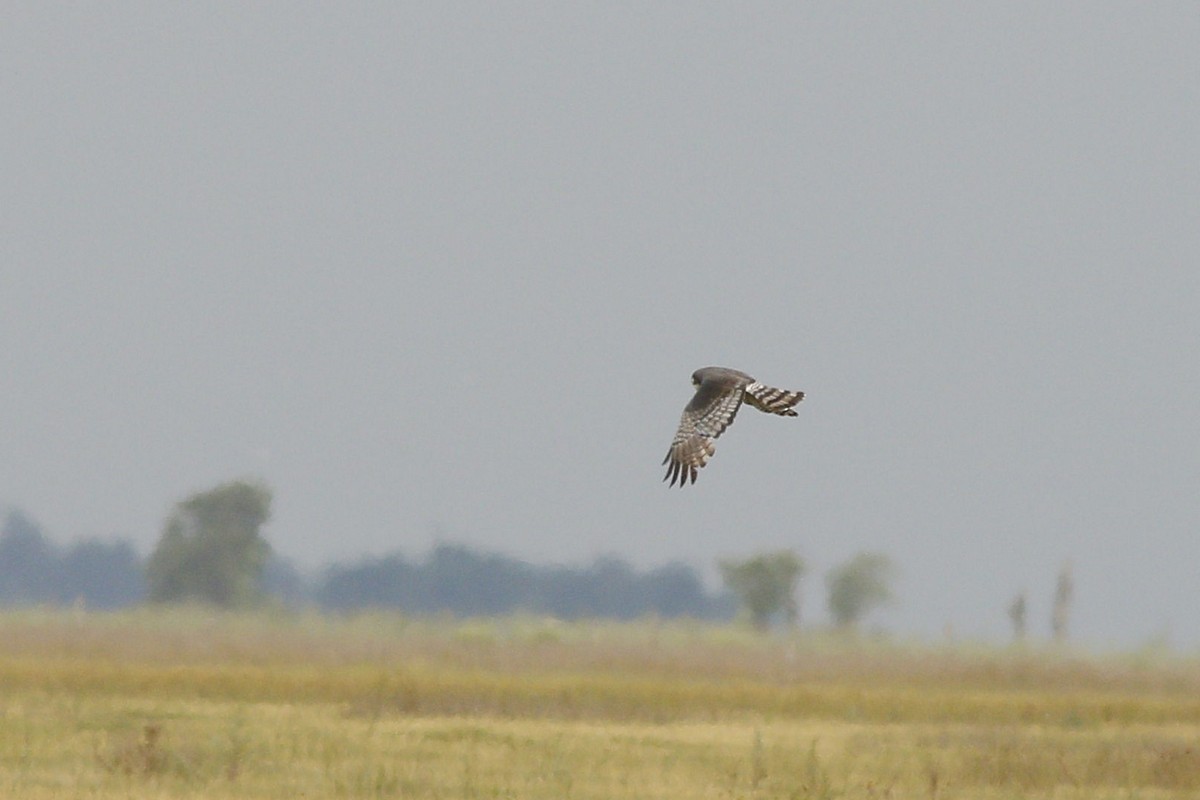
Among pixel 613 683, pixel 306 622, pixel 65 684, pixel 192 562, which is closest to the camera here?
pixel 65 684

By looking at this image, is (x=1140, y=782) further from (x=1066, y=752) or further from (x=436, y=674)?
(x=436, y=674)

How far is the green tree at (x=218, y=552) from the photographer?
36719 mm

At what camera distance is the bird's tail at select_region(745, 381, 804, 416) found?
11.3 metres

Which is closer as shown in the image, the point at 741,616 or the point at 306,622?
the point at 306,622

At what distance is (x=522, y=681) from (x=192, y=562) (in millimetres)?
15280

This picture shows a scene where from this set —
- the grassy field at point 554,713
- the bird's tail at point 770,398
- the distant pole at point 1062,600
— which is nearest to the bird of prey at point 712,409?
the bird's tail at point 770,398

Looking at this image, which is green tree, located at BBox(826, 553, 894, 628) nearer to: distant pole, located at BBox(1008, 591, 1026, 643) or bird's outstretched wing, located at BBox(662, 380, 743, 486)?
distant pole, located at BBox(1008, 591, 1026, 643)

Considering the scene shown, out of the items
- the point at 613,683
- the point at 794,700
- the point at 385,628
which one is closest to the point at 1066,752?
the point at 794,700

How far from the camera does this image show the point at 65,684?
2200cm

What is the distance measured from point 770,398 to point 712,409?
0.35 metres

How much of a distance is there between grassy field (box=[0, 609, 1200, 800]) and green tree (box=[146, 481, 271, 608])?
9.42 metres

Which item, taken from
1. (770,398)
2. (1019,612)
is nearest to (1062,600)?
(1019,612)

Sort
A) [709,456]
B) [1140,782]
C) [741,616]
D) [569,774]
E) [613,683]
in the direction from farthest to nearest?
[741,616], [613,683], [1140,782], [569,774], [709,456]

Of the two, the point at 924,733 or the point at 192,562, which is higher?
the point at 192,562
